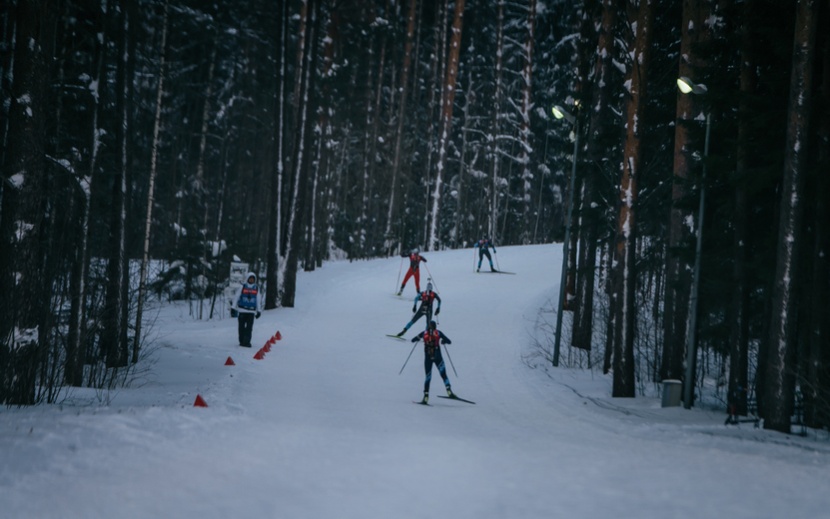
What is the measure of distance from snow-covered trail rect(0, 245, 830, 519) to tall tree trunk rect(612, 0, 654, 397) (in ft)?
2.68

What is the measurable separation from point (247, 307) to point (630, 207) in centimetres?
991

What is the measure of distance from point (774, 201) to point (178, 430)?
11.3m

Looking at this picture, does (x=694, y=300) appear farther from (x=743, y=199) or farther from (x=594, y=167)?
(x=594, y=167)

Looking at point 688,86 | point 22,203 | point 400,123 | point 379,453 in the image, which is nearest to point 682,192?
point 688,86

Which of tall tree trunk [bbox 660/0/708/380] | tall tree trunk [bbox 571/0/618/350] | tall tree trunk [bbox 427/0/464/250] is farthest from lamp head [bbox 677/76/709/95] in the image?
tall tree trunk [bbox 427/0/464/250]

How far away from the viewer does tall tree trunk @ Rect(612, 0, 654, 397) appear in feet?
46.9

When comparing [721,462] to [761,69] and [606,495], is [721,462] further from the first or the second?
[761,69]

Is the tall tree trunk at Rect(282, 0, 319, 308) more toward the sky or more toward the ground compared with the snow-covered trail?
more toward the sky

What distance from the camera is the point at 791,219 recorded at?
34.0 ft

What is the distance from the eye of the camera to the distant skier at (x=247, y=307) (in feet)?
58.3

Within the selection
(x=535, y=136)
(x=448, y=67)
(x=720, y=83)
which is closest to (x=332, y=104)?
(x=448, y=67)

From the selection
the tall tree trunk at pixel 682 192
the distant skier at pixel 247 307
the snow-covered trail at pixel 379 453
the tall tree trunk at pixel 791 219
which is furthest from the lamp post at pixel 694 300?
the distant skier at pixel 247 307

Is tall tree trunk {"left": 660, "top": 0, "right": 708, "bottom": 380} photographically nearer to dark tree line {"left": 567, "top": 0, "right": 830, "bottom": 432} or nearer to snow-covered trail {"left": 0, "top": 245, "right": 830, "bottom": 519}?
dark tree line {"left": 567, "top": 0, "right": 830, "bottom": 432}

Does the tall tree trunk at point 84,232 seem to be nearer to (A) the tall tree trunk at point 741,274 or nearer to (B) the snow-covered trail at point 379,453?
(B) the snow-covered trail at point 379,453
